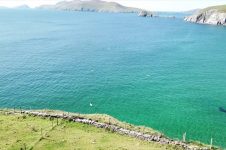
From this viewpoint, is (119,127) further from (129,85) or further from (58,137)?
(129,85)

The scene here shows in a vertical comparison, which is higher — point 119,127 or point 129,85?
Result: point 129,85

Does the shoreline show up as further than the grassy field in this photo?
Yes

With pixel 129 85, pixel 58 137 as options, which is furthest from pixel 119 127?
pixel 129 85

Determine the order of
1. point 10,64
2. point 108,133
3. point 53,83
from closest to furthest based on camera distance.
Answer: point 108,133, point 53,83, point 10,64

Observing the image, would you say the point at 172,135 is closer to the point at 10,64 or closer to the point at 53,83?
the point at 53,83

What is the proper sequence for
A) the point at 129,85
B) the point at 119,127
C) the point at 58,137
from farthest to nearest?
1. the point at 129,85
2. the point at 119,127
3. the point at 58,137

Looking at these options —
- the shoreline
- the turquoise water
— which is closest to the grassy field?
the shoreline

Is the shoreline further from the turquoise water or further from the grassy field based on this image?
the turquoise water

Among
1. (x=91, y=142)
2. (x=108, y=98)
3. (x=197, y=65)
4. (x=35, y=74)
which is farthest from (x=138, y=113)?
(x=197, y=65)

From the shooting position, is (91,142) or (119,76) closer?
(91,142)
